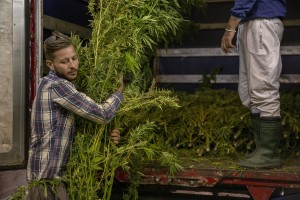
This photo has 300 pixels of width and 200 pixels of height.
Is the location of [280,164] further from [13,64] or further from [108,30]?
[13,64]

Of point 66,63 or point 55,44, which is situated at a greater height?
point 55,44

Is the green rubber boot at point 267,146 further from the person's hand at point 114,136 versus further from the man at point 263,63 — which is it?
the person's hand at point 114,136

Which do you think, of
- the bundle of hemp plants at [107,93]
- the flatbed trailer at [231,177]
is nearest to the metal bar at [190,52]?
the flatbed trailer at [231,177]

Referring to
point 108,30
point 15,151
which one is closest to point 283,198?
point 108,30

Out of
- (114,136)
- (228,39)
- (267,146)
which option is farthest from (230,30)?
(114,136)

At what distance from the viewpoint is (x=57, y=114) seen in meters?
2.86

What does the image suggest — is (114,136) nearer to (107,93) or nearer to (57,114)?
(107,93)

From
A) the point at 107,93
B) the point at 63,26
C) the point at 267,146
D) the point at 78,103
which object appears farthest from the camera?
the point at 63,26

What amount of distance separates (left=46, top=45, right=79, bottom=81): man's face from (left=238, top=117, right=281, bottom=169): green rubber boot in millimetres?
1284

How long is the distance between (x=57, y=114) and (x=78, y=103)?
0.48ft

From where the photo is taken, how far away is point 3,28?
3.11m

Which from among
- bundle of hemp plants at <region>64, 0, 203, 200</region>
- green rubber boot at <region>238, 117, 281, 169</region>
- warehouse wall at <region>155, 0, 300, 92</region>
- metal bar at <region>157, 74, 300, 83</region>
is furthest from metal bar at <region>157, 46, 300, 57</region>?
bundle of hemp plants at <region>64, 0, 203, 200</region>

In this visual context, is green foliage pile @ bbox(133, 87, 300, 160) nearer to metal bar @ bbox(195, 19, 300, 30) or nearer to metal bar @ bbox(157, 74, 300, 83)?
metal bar @ bbox(157, 74, 300, 83)

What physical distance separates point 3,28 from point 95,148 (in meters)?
0.95
